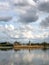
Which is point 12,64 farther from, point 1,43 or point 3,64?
point 1,43

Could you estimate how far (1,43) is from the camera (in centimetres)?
15238

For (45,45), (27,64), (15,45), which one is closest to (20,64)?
(27,64)

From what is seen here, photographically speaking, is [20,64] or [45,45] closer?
[20,64]

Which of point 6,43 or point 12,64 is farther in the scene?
point 6,43

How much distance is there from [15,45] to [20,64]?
10180 cm

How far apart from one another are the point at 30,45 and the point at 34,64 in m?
113

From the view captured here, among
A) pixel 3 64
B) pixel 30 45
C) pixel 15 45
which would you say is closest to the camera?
pixel 3 64

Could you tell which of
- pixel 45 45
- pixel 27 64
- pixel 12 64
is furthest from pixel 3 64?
pixel 45 45

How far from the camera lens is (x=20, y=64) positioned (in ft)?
111

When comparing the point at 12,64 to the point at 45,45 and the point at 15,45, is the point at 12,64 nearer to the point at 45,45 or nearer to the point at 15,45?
the point at 15,45

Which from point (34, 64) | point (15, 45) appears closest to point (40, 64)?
point (34, 64)

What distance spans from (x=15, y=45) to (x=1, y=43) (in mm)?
19396

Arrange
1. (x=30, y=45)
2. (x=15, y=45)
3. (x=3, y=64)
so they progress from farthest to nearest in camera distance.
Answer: (x=30, y=45), (x=15, y=45), (x=3, y=64)

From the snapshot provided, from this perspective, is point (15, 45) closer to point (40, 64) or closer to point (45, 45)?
point (45, 45)
